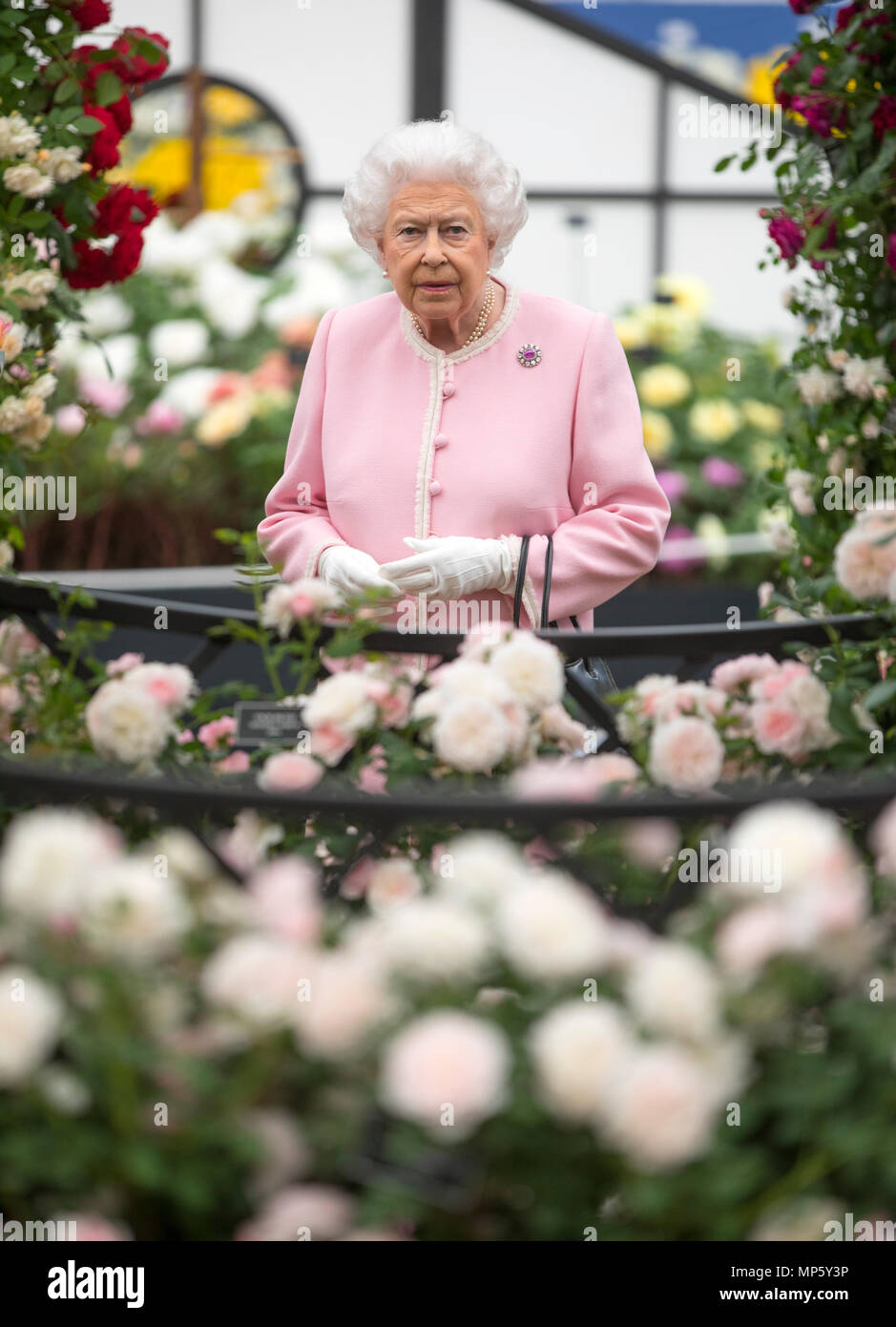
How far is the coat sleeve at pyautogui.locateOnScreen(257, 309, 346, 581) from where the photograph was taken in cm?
209

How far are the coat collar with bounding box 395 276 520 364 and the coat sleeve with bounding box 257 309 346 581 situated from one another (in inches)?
4.6

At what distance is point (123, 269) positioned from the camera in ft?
7.42

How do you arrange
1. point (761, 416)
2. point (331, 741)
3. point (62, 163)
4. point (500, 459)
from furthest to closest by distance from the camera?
point (761, 416) → point (62, 163) → point (500, 459) → point (331, 741)

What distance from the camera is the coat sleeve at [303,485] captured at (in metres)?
2.09

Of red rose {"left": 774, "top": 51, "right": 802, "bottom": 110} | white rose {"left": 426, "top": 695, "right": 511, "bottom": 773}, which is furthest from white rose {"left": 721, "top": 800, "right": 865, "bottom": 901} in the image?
red rose {"left": 774, "top": 51, "right": 802, "bottom": 110}

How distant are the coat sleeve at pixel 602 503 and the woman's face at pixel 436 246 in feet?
0.65

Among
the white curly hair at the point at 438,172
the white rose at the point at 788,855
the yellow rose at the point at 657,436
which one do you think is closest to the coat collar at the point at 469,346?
the white curly hair at the point at 438,172

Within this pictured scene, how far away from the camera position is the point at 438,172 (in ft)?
6.37

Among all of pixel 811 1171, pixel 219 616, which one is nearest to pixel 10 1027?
pixel 811 1171

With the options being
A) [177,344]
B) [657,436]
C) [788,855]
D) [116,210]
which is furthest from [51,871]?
[657,436]

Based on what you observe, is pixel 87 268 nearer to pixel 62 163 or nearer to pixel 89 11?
pixel 62 163

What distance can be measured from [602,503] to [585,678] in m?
0.43

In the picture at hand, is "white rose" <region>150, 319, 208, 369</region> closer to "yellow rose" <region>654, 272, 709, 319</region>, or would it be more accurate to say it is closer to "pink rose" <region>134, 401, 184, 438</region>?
"pink rose" <region>134, 401, 184, 438</region>

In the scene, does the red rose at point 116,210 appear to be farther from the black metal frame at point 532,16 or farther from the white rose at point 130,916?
the black metal frame at point 532,16
